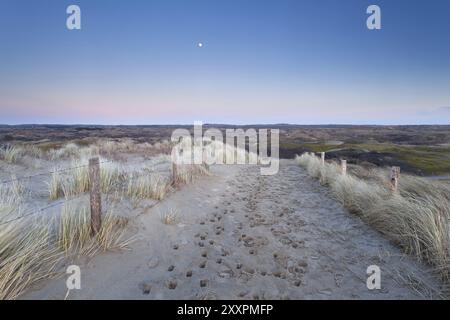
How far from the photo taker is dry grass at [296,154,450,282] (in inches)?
173

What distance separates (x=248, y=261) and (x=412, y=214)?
356 centimetres

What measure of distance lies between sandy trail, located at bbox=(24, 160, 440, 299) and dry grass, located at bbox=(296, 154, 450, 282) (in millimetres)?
252

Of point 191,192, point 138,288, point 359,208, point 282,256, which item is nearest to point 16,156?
point 191,192

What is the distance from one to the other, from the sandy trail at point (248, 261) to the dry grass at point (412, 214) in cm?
25

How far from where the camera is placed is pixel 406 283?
392cm

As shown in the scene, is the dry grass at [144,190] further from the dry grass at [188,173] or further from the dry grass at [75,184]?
the dry grass at [188,173]

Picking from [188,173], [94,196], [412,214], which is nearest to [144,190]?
[94,196]

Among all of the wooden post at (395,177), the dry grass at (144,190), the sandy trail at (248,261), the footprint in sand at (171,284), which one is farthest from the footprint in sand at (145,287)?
the wooden post at (395,177)

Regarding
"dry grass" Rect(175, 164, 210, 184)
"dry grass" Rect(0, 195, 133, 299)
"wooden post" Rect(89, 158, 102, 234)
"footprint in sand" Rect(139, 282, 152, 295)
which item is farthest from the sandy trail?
"dry grass" Rect(175, 164, 210, 184)

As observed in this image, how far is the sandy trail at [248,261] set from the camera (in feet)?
12.0

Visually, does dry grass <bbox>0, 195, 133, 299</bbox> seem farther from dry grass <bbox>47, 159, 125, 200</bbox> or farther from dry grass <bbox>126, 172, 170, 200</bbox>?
dry grass <bbox>126, 172, 170, 200</bbox>

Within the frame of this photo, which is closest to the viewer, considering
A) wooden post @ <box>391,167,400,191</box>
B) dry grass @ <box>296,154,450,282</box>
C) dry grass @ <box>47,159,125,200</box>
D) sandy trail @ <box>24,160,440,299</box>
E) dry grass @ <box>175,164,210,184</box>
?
sandy trail @ <box>24,160,440,299</box>

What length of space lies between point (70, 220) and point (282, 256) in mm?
3855
